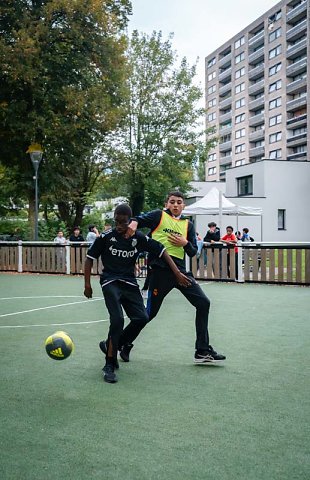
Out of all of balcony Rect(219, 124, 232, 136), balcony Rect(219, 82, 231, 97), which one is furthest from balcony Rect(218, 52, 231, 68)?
balcony Rect(219, 124, 232, 136)

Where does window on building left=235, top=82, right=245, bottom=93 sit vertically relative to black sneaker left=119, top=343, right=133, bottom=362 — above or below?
above

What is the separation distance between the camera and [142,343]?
7008 mm

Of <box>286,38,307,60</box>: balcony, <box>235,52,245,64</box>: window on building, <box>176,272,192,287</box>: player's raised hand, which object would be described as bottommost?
<box>176,272,192,287</box>: player's raised hand

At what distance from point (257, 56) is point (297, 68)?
10834 mm

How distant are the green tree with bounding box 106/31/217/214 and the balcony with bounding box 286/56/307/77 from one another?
36.1 m

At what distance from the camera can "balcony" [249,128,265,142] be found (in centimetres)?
7955

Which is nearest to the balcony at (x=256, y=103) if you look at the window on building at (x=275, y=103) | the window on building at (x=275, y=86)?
the window on building at (x=275, y=103)

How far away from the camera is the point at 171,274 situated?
237 inches

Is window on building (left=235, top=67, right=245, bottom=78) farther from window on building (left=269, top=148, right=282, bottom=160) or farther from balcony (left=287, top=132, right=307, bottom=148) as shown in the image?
balcony (left=287, top=132, right=307, bottom=148)

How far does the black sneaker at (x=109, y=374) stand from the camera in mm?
5152

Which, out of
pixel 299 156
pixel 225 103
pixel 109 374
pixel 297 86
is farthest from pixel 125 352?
pixel 225 103

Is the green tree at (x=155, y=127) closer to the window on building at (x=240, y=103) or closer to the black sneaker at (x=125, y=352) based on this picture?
the black sneaker at (x=125, y=352)

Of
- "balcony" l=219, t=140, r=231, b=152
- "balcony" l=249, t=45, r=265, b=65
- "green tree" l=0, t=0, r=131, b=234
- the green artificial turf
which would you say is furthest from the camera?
"balcony" l=219, t=140, r=231, b=152

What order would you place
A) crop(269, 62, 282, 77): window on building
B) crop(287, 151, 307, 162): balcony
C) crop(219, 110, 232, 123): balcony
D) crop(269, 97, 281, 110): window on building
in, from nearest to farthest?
crop(287, 151, 307, 162): balcony
crop(269, 62, 282, 77): window on building
crop(269, 97, 281, 110): window on building
crop(219, 110, 232, 123): balcony
